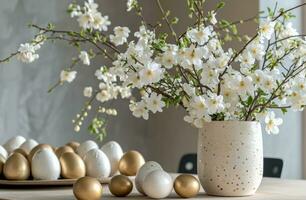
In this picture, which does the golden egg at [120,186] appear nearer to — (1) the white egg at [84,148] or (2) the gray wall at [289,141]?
(1) the white egg at [84,148]

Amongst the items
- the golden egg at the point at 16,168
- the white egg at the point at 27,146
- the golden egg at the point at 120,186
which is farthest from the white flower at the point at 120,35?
the white egg at the point at 27,146

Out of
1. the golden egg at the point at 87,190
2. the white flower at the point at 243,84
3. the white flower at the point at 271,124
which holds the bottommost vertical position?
the golden egg at the point at 87,190

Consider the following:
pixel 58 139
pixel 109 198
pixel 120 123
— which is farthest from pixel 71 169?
pixel 120 123

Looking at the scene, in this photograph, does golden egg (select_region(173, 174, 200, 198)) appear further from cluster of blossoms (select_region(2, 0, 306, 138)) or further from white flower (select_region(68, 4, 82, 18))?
white flower (select_region(68, 4, 82, 18))

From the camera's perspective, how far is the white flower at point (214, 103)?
1413mm

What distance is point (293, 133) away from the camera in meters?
3.19

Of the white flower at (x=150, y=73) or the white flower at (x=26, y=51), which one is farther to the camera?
the white flower at (x=26, y=51)

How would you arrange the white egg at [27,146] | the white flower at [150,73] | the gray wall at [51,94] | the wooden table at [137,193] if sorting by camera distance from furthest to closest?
the gray wall at [51,94] < the white egg at [27,146] < the wooden table at [137,193] < the white flower at [150,73]

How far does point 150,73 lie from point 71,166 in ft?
1.41

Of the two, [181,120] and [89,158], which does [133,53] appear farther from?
[181,120]

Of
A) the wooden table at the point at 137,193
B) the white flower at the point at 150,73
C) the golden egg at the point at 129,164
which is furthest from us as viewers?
the golden egg at the point at 129,164

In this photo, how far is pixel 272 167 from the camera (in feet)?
7.50

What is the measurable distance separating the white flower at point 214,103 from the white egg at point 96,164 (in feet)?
1.46

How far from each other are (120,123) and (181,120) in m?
0.33
